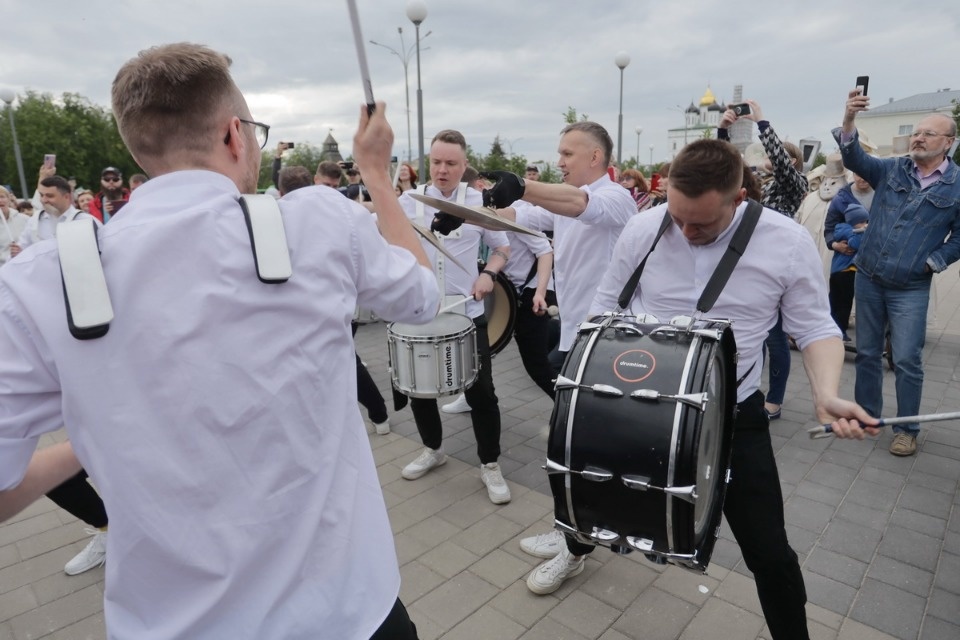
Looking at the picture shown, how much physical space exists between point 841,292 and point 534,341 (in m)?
3.81

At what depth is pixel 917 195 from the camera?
4219 millimetres

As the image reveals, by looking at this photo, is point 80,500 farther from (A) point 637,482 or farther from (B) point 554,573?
(A) point 637,482

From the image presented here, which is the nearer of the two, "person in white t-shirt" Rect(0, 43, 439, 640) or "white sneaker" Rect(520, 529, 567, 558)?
"person in white t-shirt" Rect(0, 43, 439, 640)

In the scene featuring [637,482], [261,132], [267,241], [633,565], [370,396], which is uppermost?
[261,132]

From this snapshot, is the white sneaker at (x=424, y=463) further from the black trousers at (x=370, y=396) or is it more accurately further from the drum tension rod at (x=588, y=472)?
the drum tension rod at (x=588, y=472)

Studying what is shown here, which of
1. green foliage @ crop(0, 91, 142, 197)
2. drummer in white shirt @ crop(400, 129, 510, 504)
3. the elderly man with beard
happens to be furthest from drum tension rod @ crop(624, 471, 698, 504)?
green foliage @ crop(0, 91, 142, 197)

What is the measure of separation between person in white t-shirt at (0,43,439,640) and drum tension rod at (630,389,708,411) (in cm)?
91

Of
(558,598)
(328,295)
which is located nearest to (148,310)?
(328,295)

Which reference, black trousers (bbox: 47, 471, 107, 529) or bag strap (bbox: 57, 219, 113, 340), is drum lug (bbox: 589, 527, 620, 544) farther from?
black trousers (bbox: 47, 471, 107, 529)

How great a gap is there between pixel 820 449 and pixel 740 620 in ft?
6.93

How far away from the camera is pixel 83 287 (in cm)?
101

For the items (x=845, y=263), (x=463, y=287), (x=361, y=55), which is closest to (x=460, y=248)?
(x=463, y=287)

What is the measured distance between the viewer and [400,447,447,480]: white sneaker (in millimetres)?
4098

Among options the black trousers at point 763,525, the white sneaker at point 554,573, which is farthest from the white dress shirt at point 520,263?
the black trousers at point 763,525
